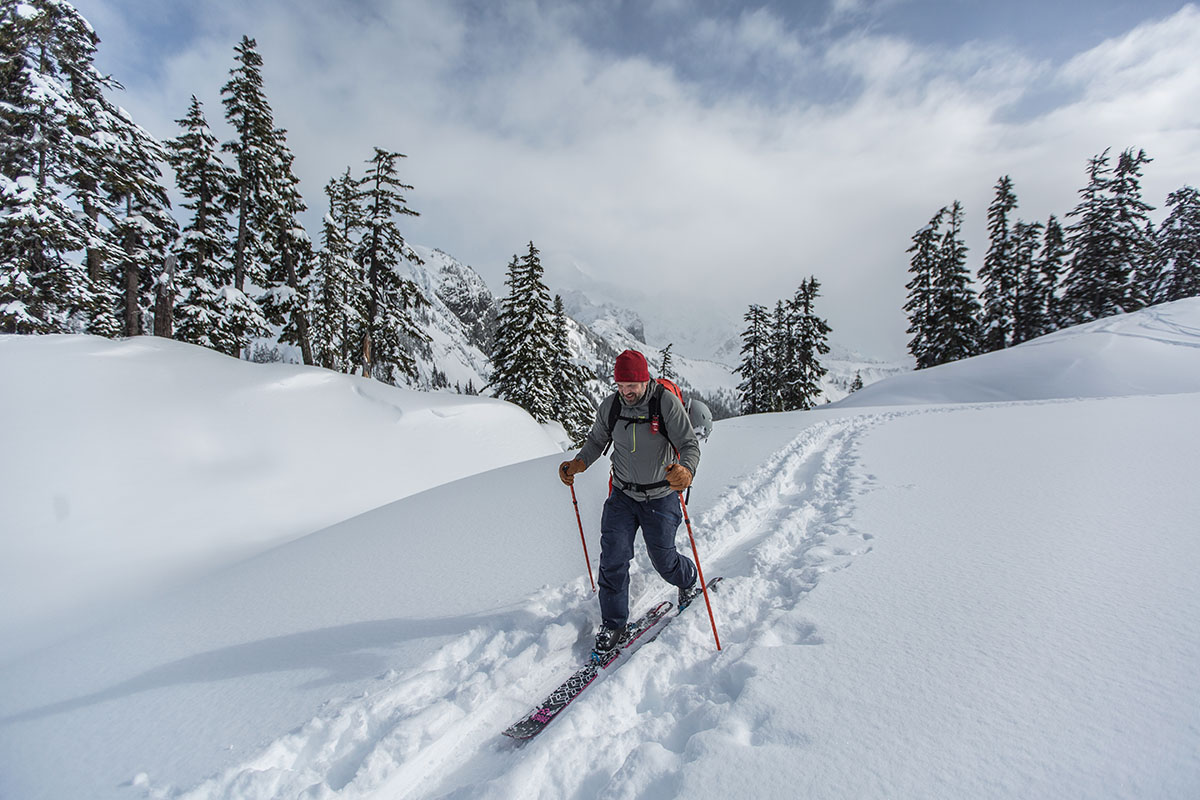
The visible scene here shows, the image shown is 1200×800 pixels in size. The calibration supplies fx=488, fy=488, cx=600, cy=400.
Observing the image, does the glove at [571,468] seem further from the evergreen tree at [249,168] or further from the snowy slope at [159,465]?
the evergreen tree at [249,168]

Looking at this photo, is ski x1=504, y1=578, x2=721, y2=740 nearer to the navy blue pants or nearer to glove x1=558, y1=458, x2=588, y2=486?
the navy blue pants

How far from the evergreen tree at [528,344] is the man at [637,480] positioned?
1993 centimetres

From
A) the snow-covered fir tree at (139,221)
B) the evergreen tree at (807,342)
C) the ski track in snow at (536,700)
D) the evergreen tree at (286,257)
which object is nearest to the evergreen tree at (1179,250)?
the evergreen tree at (807,342)

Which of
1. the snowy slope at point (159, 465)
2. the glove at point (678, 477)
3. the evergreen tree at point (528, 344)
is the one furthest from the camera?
the evergreen tree at point (528, 344)

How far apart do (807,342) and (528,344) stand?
2224 centimetres

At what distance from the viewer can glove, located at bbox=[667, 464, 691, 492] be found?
360 cm

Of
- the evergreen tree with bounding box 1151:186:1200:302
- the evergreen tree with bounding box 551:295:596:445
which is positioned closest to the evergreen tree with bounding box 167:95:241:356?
the evergreen tree with bounding box 551:295:596:445

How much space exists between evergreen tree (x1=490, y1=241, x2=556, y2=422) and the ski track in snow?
1941 cm

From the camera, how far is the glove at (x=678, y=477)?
3602 mm

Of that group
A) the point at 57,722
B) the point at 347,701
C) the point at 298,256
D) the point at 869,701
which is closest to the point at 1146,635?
the point at 869,701

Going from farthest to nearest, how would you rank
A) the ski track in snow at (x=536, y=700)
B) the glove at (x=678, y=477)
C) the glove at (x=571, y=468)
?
1. the glove at (x=571, y=468)
2. the glove at (x=678, y=477)
3. the ski track in snow at (x=536, y=700)

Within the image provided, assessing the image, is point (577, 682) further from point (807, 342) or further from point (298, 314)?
point (807, 342)

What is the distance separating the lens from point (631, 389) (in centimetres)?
389

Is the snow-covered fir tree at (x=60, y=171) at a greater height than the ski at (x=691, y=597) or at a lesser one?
greater
